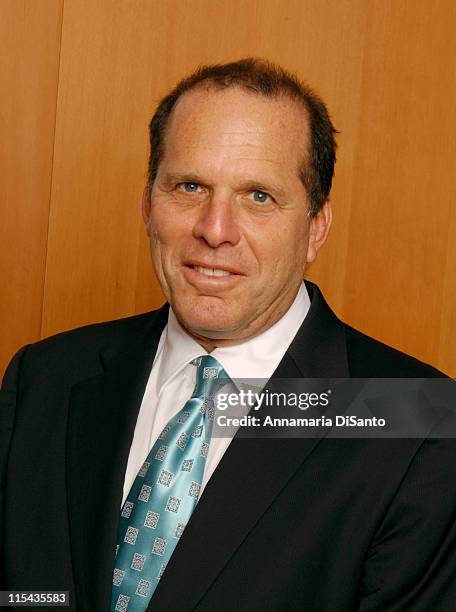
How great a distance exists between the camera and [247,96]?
161 cm

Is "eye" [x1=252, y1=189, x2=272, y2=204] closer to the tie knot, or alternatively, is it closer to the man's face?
the man's face

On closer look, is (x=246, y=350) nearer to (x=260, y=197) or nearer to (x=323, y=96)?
(x=260, y=197)

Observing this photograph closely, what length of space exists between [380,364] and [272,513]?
1.08ft

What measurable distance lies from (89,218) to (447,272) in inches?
33.3

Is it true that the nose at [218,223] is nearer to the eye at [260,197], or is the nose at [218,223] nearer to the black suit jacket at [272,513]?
the eye at [260,197]

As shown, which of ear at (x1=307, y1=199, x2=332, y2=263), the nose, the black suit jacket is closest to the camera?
the black suit jacket

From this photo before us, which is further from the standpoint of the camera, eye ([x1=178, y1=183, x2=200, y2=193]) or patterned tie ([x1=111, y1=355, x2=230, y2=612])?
eye ([x1=178, y1=183, x2=200, y2=193])

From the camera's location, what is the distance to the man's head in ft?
5.19

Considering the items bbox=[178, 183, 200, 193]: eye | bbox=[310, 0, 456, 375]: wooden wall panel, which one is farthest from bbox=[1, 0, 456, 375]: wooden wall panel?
bbox=[178, 183, 200, 193]: eye

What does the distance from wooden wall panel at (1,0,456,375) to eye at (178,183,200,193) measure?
686mm

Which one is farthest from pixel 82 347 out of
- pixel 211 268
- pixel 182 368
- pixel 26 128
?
pixel 26 128

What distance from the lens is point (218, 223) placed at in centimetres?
157

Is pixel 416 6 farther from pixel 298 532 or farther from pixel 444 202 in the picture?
pixel 298 532

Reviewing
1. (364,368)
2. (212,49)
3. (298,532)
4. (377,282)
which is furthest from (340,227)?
(298,532)
